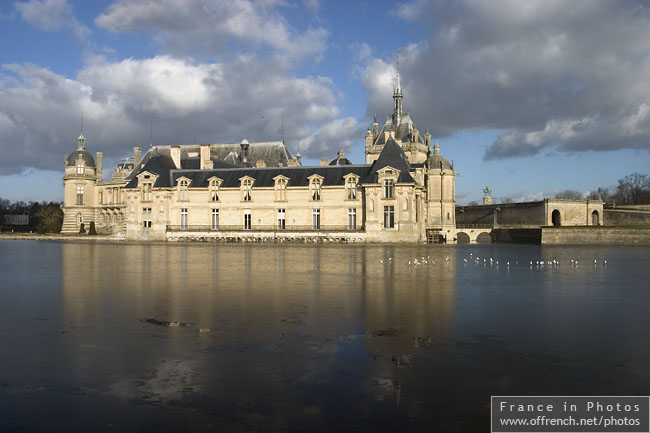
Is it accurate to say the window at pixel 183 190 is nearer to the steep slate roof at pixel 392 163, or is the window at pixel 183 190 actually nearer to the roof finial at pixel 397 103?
the steep slate roof at pixel 392 163

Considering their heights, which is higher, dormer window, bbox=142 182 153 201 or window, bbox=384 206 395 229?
dormer window, bbox=142 182 153 201

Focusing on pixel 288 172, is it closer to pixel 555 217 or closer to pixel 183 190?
pixel 183 190

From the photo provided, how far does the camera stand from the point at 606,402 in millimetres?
6254

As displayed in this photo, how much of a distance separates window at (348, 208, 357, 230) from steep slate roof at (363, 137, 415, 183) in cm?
323

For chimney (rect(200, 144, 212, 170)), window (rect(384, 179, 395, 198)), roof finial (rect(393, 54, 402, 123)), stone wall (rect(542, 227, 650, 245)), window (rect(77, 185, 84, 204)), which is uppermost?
roof finial (rect(393, 54, 402, 123))

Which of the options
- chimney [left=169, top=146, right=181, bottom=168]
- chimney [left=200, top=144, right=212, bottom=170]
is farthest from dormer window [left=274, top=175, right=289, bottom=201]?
chimney [left=169, top=146, right=181, bottom=168]

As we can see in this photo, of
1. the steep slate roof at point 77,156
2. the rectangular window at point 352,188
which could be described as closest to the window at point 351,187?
the rectangular window at point 352,188

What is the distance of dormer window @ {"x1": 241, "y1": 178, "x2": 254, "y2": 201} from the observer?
182 feet

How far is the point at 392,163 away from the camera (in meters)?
51.0

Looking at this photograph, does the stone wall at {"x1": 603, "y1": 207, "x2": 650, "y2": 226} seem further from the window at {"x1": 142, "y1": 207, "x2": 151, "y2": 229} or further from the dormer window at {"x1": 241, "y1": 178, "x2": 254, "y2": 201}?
the window at {"x1": 142, "y1": 207, "x2": 151, "y2": 229}

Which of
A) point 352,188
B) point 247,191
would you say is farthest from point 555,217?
point 247,191

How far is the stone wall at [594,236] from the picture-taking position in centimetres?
5116

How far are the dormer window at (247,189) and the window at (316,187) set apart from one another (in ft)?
20.7

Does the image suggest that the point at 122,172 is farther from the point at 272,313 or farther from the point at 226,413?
the point at 226,413
